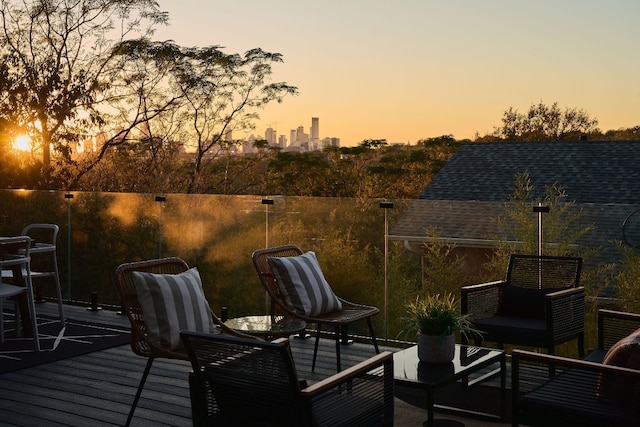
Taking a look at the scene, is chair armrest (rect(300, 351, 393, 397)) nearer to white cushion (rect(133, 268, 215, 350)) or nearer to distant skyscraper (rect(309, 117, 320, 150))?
white cushion (rect(133, 268, 215, 350))

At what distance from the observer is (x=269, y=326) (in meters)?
5.19

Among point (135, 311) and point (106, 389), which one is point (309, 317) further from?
point (106, 389)

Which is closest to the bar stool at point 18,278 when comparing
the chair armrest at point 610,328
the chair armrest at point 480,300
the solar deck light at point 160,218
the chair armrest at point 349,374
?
the solar deck light at point 160,218

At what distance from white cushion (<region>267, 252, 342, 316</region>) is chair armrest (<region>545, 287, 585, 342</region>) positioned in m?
1.43

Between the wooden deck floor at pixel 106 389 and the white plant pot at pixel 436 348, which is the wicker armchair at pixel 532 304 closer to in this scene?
the wooden deck floor at pixel 106 389

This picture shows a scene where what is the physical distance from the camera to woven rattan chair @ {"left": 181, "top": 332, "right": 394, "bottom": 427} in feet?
10.3

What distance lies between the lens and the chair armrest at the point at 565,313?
5.05 meters

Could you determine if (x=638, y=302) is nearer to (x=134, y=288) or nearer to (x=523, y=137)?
(x=134, y=288)

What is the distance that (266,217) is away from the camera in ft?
24.7

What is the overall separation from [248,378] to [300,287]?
225 centimetres

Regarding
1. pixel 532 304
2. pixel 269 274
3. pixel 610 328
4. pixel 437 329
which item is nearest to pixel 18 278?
pixel 269 274

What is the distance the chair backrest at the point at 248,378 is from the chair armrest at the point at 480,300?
2.23 meters

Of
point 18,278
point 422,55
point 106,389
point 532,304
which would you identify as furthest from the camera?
point 422,55

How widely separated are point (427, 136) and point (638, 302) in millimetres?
21025
